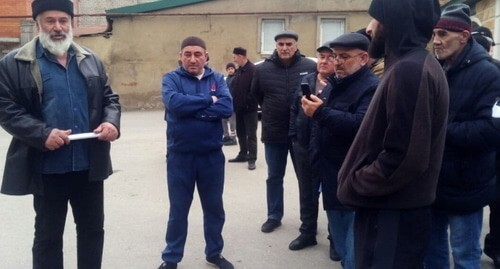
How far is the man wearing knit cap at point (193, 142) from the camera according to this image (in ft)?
12.8

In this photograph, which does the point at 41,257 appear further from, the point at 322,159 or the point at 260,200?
the point at 260,200

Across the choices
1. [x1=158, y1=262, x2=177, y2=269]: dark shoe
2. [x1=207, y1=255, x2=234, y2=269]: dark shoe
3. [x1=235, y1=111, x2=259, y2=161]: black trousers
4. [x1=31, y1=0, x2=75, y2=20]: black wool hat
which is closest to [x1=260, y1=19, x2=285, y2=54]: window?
[x1=235, y1=111, x2=259, y2=161]: black trousers

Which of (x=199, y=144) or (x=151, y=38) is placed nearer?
(x=199, y=144)

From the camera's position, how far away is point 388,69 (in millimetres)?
2236

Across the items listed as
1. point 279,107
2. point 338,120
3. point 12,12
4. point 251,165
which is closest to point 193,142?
point 338,120

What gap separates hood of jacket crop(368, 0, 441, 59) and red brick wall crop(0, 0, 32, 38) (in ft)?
84.2

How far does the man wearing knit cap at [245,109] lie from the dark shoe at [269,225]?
2860 millimetres

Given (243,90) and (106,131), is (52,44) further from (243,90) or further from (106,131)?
(243,90)

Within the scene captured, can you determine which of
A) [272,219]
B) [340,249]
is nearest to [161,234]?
[272,219]

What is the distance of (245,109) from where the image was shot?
8172 millimetres

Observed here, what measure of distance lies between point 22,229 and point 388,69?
4.28 m

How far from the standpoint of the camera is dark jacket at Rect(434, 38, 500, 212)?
2.84m

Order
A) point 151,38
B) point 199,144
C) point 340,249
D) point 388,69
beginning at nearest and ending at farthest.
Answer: point 388,69
point 340,249
point 199,144
point 151,38

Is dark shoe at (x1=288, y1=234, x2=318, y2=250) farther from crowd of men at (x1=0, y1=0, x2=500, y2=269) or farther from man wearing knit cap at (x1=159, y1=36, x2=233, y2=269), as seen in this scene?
man wearing knit cap at (x1=159, y1=36, x2=233, y2=269)
